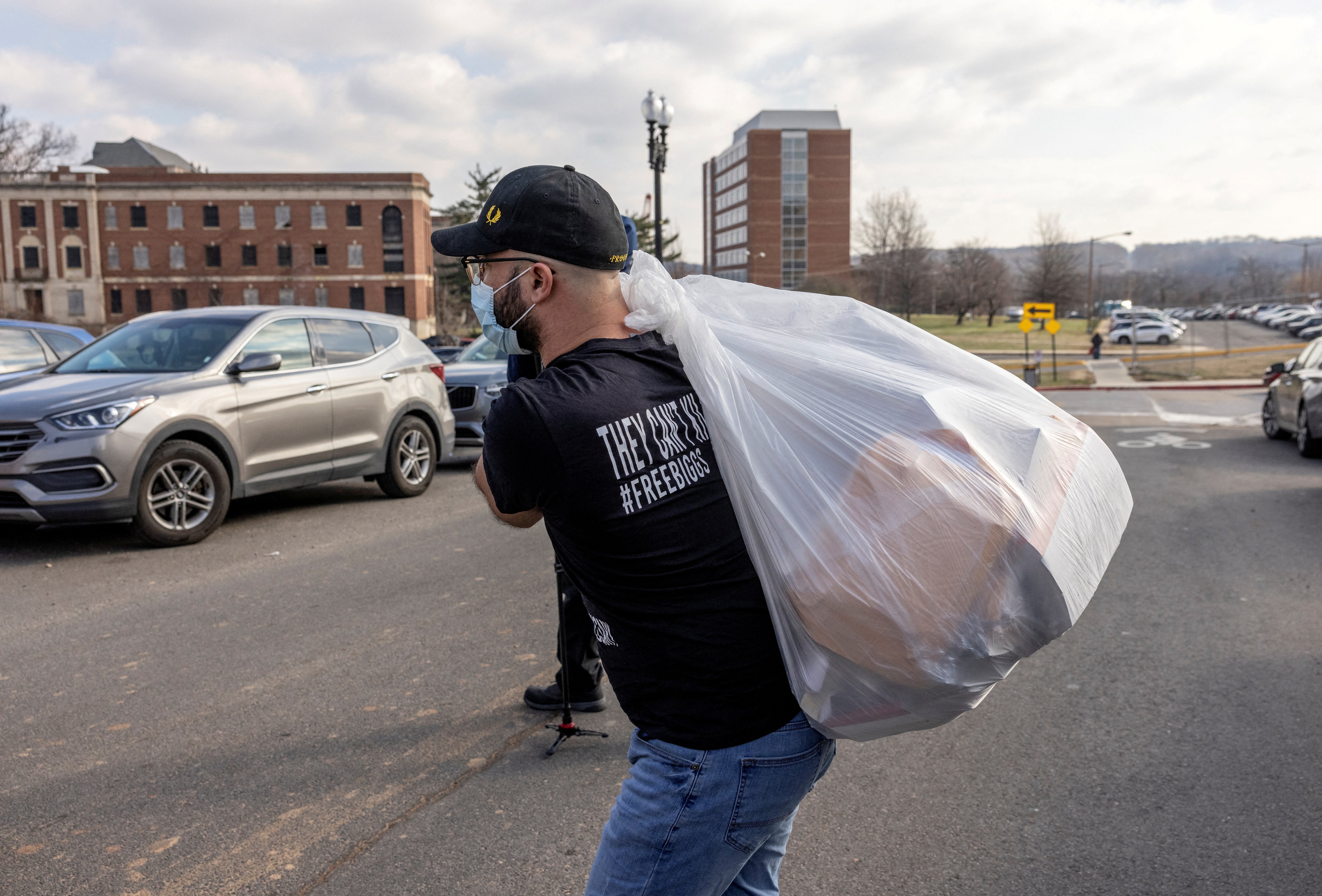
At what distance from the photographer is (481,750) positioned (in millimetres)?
3920

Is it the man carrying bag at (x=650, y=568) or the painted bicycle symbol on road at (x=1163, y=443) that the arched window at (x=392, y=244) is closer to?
the painted bicycle symbol on road at (x=1163, y=443)

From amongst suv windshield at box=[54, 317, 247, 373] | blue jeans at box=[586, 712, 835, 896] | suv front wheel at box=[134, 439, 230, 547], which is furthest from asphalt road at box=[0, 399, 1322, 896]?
suv windshield at box=[54, 317, 247, 373]

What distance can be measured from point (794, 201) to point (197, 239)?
67.3m

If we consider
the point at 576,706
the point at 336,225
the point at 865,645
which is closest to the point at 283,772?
the point at 576,706

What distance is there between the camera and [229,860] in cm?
307

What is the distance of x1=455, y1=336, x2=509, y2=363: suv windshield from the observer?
13758 millimetres

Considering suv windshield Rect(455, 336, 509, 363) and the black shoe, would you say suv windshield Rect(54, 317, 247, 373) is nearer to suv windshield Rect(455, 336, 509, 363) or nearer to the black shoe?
the black shoe

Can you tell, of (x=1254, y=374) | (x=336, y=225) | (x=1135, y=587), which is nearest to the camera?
(x=1135, y=587)

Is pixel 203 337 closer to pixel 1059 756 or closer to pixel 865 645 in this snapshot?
pixel 1059 756

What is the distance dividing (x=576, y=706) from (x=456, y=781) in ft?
2.82

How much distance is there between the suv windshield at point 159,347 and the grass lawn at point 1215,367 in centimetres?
3048

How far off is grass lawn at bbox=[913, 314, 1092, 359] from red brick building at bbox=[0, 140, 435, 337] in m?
40.4

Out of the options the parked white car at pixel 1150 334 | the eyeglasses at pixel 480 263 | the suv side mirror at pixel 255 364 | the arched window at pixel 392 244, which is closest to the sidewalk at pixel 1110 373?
the parked white car at pixel 1150 334

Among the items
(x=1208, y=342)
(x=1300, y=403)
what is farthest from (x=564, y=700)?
(x=1208, y=342)
